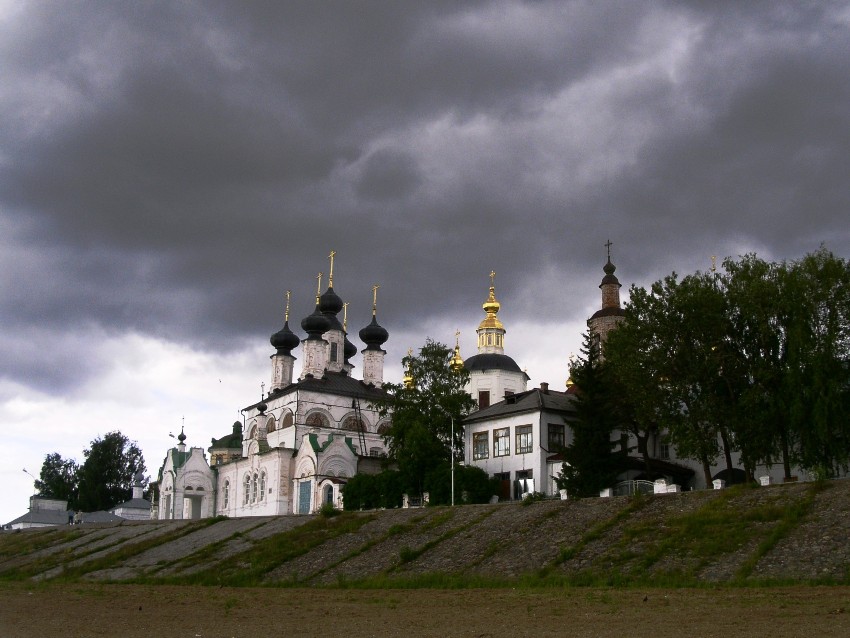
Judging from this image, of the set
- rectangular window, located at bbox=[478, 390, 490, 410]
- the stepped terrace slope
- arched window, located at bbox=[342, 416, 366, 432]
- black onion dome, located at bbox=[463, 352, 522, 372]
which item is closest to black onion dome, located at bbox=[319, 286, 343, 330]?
arched window, located at bbox=[342, 416, 366, 432]

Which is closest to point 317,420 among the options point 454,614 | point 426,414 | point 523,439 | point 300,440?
point 300,440

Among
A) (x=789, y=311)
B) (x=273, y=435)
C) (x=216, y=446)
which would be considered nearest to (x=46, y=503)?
(x=216, y=446)

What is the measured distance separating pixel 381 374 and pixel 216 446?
45.8 feet

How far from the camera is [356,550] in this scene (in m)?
32.3

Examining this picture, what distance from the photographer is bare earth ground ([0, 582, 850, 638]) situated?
16.2 metres

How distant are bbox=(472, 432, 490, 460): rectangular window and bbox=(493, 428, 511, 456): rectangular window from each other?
0.47 meters

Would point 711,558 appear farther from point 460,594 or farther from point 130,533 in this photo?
point 130,533

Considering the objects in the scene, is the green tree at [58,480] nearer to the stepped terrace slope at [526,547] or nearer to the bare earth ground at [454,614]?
the stepped terrace slope at [526,547]

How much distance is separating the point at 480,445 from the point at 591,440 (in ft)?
31.4

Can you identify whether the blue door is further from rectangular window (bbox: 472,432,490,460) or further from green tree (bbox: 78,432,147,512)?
green tree (bbox: 78,432,147,512)

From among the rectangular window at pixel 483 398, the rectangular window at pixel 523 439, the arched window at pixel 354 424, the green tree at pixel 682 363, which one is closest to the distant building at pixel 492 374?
the rectangular window at pixel 483 398

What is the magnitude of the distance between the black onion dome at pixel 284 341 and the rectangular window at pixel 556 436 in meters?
26.8

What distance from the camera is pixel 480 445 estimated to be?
48.1 m

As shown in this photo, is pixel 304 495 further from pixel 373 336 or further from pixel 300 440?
pixel 373 336
